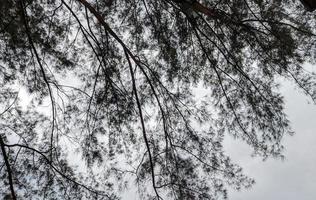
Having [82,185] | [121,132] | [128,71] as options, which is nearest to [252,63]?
[128,71]

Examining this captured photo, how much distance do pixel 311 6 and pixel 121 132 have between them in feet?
7.17

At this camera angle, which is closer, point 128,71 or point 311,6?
point 311,6

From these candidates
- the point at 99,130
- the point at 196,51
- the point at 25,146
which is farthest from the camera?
the point at 196,51

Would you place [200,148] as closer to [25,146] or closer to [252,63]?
[252,63]

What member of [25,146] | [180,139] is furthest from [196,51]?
[25,146]

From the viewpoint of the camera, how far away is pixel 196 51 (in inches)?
166

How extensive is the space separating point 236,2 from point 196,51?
667 mm

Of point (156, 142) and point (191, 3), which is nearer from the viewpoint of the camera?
point (191, 3)

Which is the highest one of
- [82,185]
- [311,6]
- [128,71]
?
[128,71]

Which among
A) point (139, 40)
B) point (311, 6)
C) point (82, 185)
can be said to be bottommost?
point (82, 185)

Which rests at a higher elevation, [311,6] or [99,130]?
[99,130]

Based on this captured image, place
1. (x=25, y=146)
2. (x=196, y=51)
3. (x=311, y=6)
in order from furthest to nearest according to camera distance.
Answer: (x=196, y=51) < (x=25, y=146) < (x=311, y=6)

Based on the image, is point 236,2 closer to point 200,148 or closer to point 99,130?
point 200,148

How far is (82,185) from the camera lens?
3.62 metres
